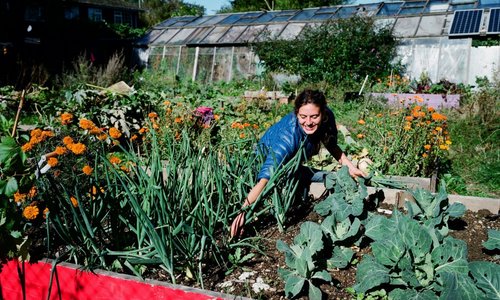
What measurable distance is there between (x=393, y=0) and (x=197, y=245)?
14.9 meters

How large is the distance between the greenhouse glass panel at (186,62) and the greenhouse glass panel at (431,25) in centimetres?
794

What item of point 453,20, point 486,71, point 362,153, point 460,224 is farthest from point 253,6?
point 460,224

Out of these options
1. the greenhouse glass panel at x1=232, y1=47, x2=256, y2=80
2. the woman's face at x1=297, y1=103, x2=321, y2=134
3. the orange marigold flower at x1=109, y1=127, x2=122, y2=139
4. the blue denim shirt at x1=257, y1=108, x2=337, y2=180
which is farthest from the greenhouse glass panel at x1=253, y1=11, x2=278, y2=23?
the orange marigold flower at x1=109, y1=127, x2=122, y2=139

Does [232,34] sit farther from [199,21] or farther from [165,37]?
[165,37]

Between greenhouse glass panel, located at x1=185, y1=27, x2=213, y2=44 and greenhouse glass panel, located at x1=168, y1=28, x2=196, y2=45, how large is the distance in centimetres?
21

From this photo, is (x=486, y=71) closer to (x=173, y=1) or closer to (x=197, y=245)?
(x=197, y=245)

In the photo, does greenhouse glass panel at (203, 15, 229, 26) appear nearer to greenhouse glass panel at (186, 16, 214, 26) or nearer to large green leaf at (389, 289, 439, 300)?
greenhouse glass panel at (186, 16, 214, 26)

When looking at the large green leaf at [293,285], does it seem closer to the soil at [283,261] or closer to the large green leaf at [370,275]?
the soil at [283,261]

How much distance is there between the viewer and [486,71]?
11.9 m

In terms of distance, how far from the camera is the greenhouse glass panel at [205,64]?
16.0 m

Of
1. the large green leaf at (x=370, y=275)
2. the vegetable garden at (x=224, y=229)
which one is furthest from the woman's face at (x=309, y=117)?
the large green leaf at (x=370, y=275)

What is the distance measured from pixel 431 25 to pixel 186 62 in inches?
338

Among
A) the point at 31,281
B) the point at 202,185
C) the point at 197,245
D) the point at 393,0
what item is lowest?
the point at 31,281

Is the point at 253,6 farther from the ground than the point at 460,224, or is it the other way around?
the point at 253,6
